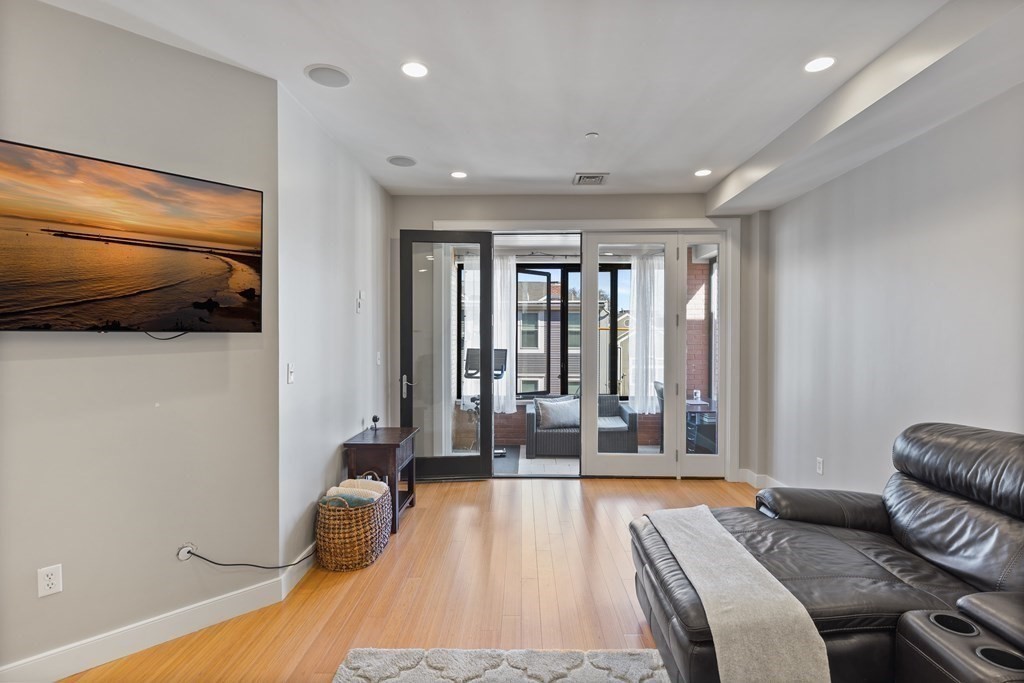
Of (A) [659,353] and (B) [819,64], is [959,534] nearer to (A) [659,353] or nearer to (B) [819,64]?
(B) [819,64]

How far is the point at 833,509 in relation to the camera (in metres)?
2.26

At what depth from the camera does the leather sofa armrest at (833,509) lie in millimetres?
2232

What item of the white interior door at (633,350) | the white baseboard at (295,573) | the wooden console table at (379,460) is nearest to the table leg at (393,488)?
the wooden console table at (379,460)

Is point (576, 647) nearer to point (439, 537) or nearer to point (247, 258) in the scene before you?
point (439, 537)

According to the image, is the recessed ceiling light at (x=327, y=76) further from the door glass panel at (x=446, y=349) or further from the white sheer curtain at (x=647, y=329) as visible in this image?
the white sheer curtain at (x=647, y=329)

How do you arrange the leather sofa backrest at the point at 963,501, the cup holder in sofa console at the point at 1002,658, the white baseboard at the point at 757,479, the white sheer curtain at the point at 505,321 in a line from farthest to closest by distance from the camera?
the white sheer curtain at the point at 505,321 → the white baseboard at the point at 757,479 → the leather sofa backrest at the point at 963,501 → the cup holder in sofa console at the point at 1002,658

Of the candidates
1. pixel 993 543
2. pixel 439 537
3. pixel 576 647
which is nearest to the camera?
pixel 993 543

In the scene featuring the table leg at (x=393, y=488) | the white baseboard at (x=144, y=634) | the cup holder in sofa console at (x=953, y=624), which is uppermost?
the cup holder in sofa console at (x=953, y=624)

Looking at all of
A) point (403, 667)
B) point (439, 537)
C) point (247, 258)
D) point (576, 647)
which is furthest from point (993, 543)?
point (247, 258)

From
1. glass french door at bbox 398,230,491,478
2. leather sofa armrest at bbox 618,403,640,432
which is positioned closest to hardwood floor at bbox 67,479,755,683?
glass french door at bbox 398,230,491,478

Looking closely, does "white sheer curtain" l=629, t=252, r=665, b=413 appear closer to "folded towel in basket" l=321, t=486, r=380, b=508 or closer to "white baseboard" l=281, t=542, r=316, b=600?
"folded towel in basket" l=321, t=486, r=380, b=508

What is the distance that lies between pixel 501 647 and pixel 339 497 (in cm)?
132

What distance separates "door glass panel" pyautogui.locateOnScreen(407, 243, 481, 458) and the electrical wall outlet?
104 inches

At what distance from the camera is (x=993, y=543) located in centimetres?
170
